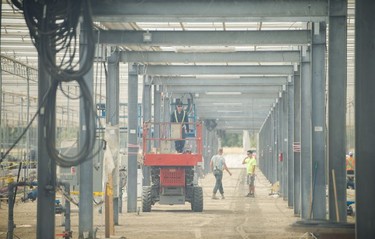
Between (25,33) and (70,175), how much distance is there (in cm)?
683

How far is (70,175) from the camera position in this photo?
96.8ft

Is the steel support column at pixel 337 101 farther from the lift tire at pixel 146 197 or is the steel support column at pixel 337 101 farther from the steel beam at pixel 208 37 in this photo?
the lift tire at pixel 146 197

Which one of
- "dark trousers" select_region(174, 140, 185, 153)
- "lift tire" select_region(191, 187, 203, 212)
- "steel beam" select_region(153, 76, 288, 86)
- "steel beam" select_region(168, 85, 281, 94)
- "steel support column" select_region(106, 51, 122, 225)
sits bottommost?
"lift tire" select_region(191, 187, 203, 212)

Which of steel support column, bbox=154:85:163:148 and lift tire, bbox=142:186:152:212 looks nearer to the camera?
lift tire, bbox=142:186:152:212

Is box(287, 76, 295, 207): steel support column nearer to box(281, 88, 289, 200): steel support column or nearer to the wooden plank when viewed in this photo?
box(281, 88, 289, 200): steel support column

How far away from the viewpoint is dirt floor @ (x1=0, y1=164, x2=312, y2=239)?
20062 mm

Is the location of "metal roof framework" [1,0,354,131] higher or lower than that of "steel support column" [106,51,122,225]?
higher

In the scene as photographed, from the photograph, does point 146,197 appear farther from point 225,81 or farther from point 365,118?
point 365,118

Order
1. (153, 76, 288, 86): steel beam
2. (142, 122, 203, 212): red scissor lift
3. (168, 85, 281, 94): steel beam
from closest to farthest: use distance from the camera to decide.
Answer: (142, 122, 203, 212): red scissor lift → (153, 76, 288, 86): steel beam → (168, 85, 281, 94): steel beam

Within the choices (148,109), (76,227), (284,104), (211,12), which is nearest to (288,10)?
(211,12)

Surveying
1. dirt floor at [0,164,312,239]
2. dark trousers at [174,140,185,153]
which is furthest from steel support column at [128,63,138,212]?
dark trousers at [174,140,185,153]

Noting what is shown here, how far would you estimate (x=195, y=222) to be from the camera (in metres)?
23.7

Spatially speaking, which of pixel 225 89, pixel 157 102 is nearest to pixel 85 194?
pixel 157 102

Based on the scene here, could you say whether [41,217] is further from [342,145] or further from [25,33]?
[25,33]
